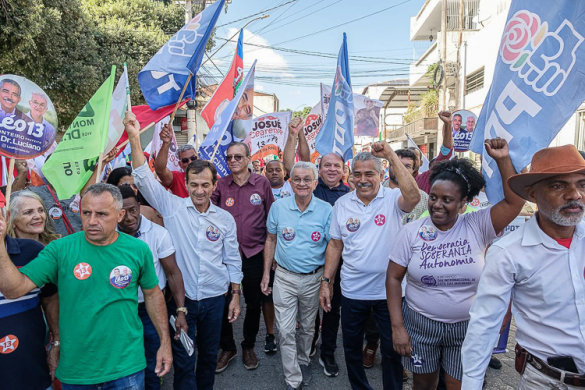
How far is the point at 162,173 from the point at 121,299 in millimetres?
1856

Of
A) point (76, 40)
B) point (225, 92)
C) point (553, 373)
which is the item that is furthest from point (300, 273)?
point (76, 40)

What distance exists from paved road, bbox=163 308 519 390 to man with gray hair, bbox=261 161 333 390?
0.82 ft

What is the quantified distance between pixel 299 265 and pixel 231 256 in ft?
2.14

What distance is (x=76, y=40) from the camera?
10328 mm

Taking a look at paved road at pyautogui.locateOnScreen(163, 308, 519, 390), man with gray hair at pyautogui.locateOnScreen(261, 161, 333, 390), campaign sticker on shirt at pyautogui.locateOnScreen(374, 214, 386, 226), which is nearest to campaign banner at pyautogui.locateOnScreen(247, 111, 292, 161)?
man with gray hair at pyautogui.locateOnScreen(261, 161, 333, 390)

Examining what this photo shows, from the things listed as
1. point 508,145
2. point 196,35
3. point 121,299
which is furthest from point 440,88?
point 121,299

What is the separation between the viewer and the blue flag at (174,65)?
3859 mm

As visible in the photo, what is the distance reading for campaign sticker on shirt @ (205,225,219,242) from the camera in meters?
3.14

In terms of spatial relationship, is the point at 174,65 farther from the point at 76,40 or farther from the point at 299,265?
the point at 76,40

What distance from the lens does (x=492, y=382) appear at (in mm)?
3613

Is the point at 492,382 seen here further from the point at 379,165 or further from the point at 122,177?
the point at 122,177

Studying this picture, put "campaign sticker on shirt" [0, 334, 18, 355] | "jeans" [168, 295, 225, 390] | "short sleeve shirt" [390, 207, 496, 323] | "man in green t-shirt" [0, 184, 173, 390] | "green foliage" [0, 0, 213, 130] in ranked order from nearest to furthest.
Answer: "campaign sticker on shirt" [0, 334, 18, 355] → "man in green t-shirt" [0, 184, 173, 390] → "short sleeve shirt" [390, 207, 496, 323] → "jeans" [168, 295, 225, 390] → "green foliage" [0, 0, 213, 130]

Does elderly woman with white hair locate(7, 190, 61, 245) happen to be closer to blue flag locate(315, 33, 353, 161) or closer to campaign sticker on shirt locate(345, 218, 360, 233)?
campaign sticker on shirt locate(345, 218, 360, 233)

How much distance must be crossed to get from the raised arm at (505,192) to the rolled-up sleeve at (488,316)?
478 mm
